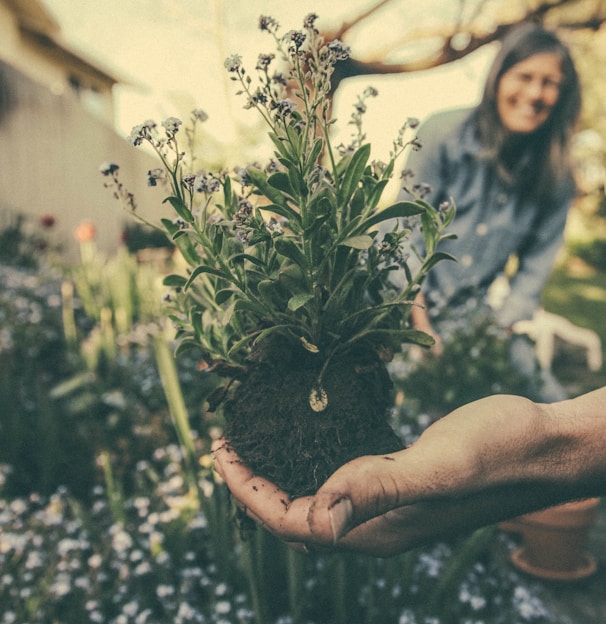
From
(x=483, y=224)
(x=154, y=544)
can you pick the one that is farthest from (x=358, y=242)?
(x=483, y=224)

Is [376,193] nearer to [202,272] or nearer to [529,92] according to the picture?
[202,272]

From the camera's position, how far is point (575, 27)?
5562 millimetres

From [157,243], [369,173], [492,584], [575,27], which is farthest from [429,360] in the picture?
[157,243]

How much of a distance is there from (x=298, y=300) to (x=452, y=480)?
0.41 m

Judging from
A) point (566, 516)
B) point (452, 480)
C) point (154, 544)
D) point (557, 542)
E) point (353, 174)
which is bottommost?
point (557, 542)

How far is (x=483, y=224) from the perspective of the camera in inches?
125

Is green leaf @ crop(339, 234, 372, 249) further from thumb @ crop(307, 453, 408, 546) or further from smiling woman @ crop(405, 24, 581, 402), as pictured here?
smiling woman @ crop(405, 24, 581, 402)

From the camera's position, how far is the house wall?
766cm

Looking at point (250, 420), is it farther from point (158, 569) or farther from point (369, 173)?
point (158, 569)

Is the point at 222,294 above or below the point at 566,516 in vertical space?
above

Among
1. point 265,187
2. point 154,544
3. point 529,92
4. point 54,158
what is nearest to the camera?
point 265,187

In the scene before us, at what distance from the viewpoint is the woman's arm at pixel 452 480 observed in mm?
921

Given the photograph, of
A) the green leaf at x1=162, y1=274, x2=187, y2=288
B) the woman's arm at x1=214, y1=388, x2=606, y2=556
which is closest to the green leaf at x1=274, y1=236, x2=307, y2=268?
the green leaf at x1=162, y1=274, x2=187, y2=288

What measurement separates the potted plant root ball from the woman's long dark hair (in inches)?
79.3
